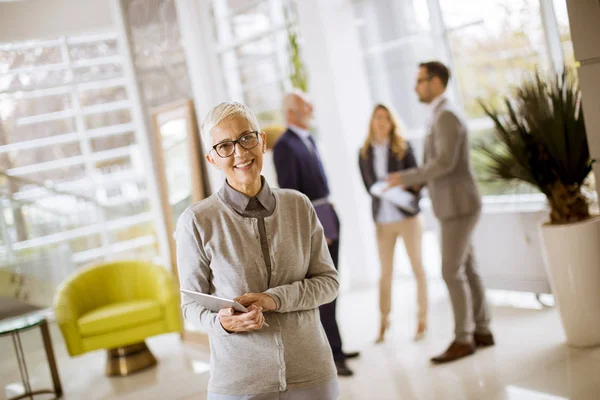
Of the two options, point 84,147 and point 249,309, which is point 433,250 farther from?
point 249,309

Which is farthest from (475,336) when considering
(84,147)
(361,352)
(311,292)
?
(84,147)

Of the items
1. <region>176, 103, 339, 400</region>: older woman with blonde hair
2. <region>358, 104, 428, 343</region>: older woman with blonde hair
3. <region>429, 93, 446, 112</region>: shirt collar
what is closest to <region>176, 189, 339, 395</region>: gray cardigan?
<region>176, 103, 339, 400</region>: older woman with blonde hair

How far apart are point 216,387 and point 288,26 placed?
548 centimetres

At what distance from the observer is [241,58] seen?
304 inches

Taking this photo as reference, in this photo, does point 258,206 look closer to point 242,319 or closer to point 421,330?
point 242,319

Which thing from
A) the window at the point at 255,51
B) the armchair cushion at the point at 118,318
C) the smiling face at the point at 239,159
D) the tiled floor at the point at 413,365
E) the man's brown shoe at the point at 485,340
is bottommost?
the tiled floor at the point at 413,365

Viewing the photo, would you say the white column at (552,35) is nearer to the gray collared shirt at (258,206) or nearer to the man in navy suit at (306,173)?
the man in navy suit at (306,173)

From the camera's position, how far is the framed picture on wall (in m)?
6.37

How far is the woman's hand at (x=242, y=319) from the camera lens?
215 cm

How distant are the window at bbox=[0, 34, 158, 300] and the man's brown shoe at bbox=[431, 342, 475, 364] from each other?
4.99 meters

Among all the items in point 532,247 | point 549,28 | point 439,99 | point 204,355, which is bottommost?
point 204,355

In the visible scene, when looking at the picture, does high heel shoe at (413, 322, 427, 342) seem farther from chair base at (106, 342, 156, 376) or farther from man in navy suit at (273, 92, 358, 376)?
chair base at (106, 342, 156, 376)

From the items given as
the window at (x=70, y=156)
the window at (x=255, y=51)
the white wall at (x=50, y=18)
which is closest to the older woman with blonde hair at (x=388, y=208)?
the window at (x=255, y=51)

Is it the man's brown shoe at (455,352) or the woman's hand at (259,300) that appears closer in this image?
the woman's hand at (259,300)
